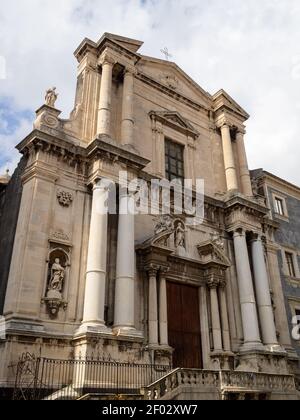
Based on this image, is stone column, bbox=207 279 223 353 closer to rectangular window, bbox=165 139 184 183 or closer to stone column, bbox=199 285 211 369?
stone column, bbox=199 285 211 369

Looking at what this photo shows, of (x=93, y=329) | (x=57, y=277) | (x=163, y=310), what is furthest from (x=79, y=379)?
(x=163, y=310)

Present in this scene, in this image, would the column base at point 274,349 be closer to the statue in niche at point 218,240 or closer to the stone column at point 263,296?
the stone column at point 263,296

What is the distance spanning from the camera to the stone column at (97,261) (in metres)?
12.0

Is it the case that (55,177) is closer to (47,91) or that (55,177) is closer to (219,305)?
(47,91)

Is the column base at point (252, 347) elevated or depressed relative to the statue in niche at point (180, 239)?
depressed

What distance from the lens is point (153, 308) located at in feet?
46.2

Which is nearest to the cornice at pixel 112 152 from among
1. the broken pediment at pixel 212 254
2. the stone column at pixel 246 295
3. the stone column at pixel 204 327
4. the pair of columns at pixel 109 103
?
the pair of columns at pixel 109 103

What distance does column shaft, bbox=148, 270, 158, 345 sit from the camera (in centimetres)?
1364

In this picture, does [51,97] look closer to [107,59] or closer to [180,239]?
[107,59]

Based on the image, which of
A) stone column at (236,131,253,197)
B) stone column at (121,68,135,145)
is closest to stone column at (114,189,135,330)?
stone column at (121,68,135,145)

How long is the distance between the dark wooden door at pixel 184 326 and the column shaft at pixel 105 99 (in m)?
6.50

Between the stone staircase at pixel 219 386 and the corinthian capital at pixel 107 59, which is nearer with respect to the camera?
the stone staircase at pixel 219 386

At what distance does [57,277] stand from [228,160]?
37.2 feet
